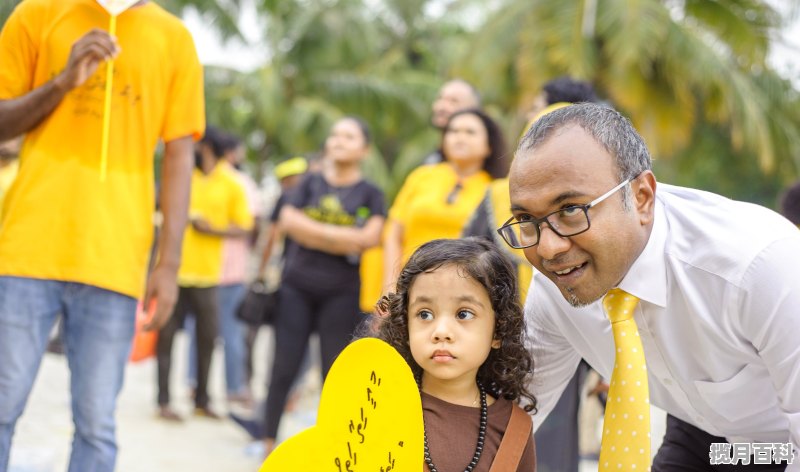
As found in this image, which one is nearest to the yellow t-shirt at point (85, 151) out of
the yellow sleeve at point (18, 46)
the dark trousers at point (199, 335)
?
the yellow sleeve at point (18, 46)

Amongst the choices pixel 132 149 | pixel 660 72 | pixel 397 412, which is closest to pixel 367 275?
pixel 132 149

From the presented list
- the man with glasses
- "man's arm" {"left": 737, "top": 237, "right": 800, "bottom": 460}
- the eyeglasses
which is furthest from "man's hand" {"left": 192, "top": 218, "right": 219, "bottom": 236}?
"man's arm" {"left": 737, "top": 237, "right": 800, "bottom": 460}

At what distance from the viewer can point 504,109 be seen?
17328mm

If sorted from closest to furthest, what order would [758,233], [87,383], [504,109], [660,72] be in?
[758,233], [87,383], [660,72], [504,109]

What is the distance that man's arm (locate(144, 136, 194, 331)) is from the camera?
10.0ft

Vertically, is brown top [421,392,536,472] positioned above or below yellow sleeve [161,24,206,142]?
below

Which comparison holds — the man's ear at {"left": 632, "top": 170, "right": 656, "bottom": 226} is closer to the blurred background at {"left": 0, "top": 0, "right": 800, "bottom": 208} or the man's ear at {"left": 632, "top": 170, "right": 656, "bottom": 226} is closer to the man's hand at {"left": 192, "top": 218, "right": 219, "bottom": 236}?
the man's hand at {"left": 192, "top": 218, "right": 219, "bottom": 236}

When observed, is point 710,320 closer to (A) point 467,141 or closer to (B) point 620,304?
(B) point 620,304

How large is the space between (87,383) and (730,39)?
589 inches

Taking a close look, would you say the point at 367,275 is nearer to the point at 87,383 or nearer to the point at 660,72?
the point at 87,383

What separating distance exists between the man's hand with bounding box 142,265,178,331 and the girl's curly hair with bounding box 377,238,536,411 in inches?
35.8

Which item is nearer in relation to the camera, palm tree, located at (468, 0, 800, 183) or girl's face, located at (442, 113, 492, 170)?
girl's face, located at (442, 113, 492, 170)

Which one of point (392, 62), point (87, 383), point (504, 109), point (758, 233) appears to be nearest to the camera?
point (758, 233)

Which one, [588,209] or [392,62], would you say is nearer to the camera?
[588,209]
